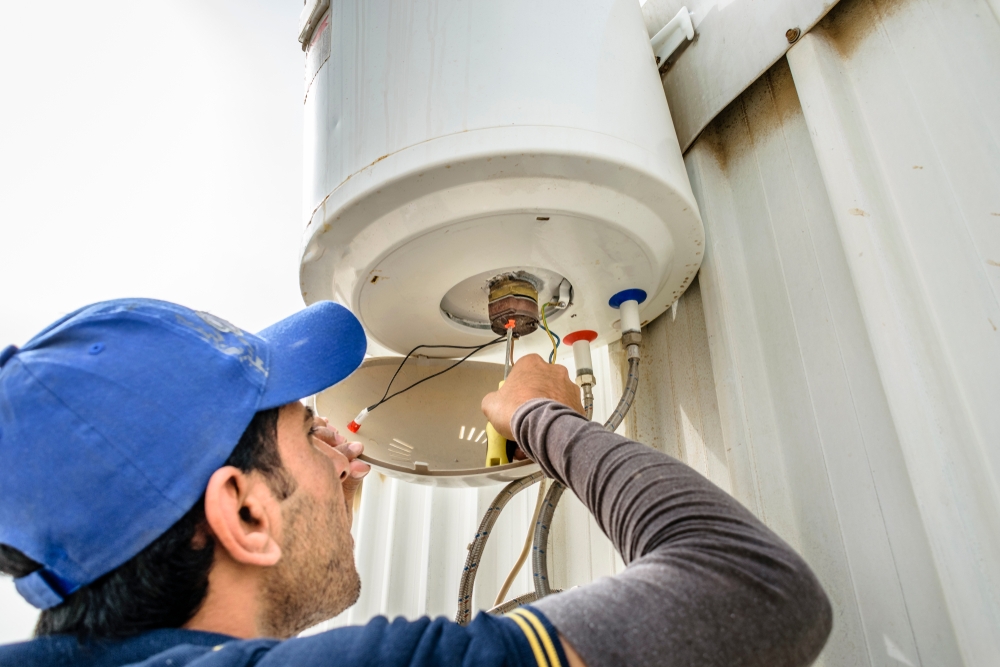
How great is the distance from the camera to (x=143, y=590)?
0.42m

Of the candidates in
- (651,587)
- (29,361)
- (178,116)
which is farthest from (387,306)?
(178,116)

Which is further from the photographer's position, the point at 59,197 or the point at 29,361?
the point at 59,197

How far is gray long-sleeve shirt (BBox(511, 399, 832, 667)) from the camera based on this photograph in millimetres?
357

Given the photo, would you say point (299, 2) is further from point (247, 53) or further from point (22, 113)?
point (22, 113)

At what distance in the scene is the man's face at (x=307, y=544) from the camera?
0.48 m

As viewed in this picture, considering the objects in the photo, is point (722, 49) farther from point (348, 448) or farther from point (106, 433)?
point (106, 433)

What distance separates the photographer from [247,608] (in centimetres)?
46

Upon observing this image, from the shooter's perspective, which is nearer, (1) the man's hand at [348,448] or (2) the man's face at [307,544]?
(2) the man's face at [307,544]

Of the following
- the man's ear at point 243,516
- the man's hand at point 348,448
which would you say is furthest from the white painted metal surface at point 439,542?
the man's ear at point 243,516

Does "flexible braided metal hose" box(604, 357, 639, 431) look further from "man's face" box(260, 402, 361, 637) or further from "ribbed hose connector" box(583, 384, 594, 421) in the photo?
"man's face" box(260, 402, 361, 637)

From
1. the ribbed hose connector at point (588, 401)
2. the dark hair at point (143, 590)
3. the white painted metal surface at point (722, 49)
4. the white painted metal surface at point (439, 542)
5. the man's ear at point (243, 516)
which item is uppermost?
the white painted metal surface at point (722, 49)

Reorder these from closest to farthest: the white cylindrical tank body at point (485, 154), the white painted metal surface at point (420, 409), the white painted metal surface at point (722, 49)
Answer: the white cylindrical tank body at point (485, 154) → the white painted metal surface at point (722, 49) → the white painted metal surface at point (420, 409)

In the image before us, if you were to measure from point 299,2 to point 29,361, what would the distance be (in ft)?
2.97

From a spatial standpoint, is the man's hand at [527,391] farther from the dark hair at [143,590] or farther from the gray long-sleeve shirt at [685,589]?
the dark hair at [143,590]
